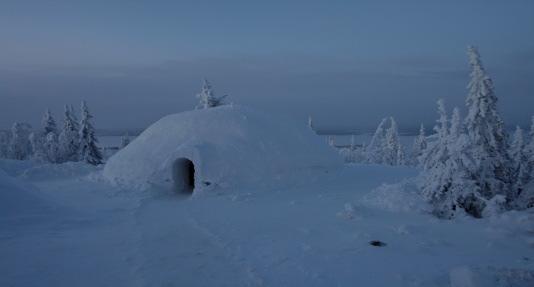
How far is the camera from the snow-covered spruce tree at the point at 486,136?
11.1 meters

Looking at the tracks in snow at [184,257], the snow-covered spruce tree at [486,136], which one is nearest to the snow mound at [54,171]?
the tracks in snow at [184,257]

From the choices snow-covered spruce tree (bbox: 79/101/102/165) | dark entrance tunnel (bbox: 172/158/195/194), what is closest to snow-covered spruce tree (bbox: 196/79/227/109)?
snow-covered spruce tree (bbox: 79/101/102/165)

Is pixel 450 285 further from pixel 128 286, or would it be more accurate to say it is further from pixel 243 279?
pixel 128 286

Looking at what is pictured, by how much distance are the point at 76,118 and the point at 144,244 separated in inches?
1321

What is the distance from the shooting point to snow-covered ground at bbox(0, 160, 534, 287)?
6863mm

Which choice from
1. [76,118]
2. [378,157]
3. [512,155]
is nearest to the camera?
[512,155]

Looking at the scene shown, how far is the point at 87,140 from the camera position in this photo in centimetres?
3578

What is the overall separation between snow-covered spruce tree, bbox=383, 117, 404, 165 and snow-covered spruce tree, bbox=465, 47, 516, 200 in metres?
30.6

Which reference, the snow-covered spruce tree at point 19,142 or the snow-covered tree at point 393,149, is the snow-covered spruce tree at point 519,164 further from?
the snow-covered spruce tree at point 19,142

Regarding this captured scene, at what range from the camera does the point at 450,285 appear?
641 cm

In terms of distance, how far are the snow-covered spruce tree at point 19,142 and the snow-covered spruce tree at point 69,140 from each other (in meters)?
12.9

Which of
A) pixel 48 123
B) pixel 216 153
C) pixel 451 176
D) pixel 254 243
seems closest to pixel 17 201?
pixel 254 243

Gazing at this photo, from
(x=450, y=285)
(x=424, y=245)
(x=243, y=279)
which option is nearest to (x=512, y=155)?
(x=424, y=245)

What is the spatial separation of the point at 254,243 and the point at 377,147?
1509 inches
